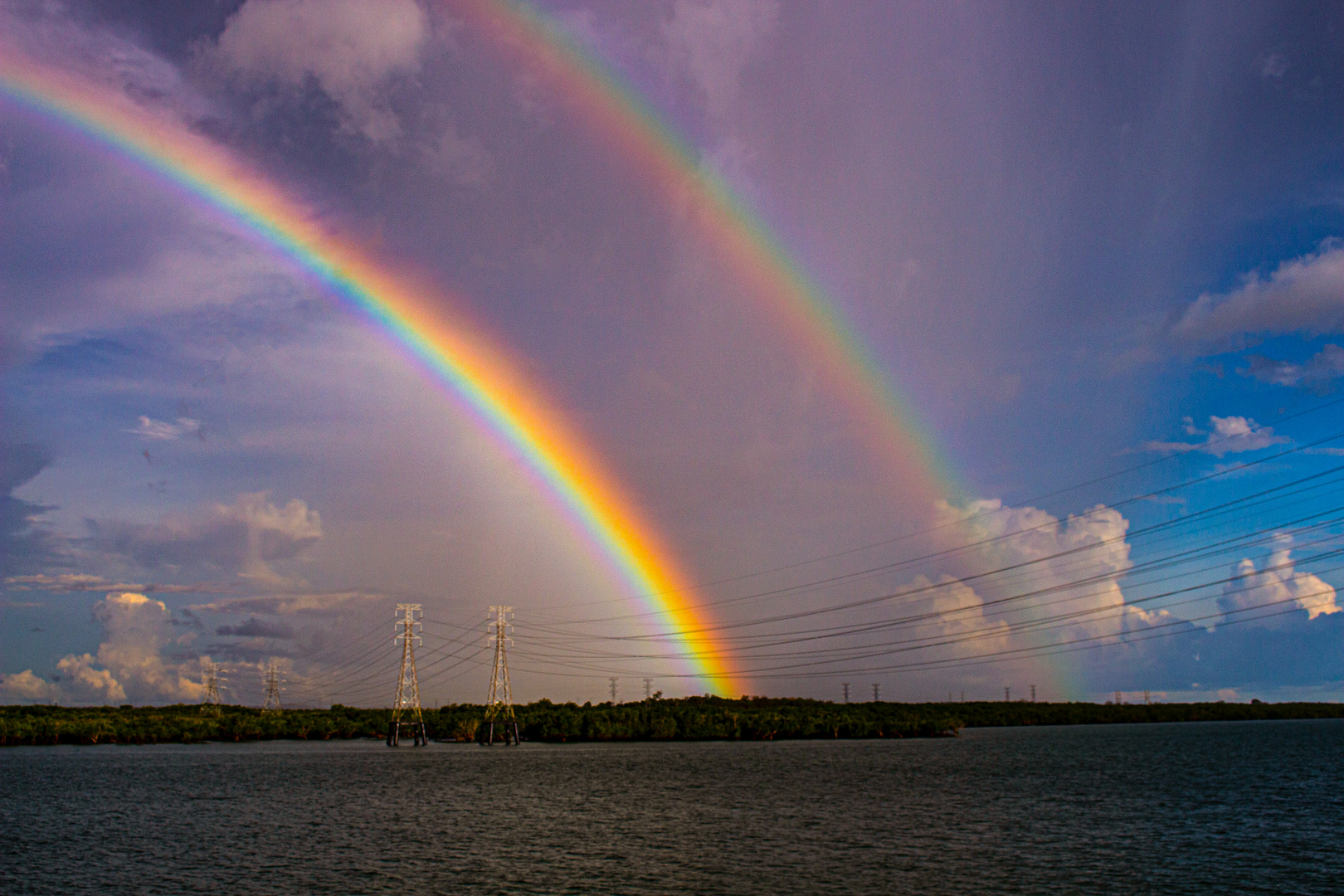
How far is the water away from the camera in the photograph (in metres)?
47.3

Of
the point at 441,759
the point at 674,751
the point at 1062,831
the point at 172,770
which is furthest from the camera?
the point at 674,751

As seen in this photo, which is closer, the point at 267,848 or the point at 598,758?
the point at 267,848

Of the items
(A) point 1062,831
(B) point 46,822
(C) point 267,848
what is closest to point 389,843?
(C) point 267,848

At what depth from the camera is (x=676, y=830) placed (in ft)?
217

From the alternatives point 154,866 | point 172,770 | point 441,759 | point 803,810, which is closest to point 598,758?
point 441,759

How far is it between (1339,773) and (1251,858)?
8502 centimetres

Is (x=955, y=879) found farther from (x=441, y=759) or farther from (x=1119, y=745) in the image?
(x=1119, y=745)

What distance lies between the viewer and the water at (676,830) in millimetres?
47281

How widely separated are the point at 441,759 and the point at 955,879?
124 metres

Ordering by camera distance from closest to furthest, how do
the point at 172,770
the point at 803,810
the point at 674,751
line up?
1. the point at 803,810
2. the point at 172,770
3. the point at 674,751

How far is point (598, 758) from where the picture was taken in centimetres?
15925

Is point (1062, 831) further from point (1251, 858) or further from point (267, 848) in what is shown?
point (267, 848)

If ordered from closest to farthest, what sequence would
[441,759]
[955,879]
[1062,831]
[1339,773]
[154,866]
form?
[955,879]
[154,866]
[1062,831]
[1339,773]
[441,759]

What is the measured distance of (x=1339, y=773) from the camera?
11812 cm
